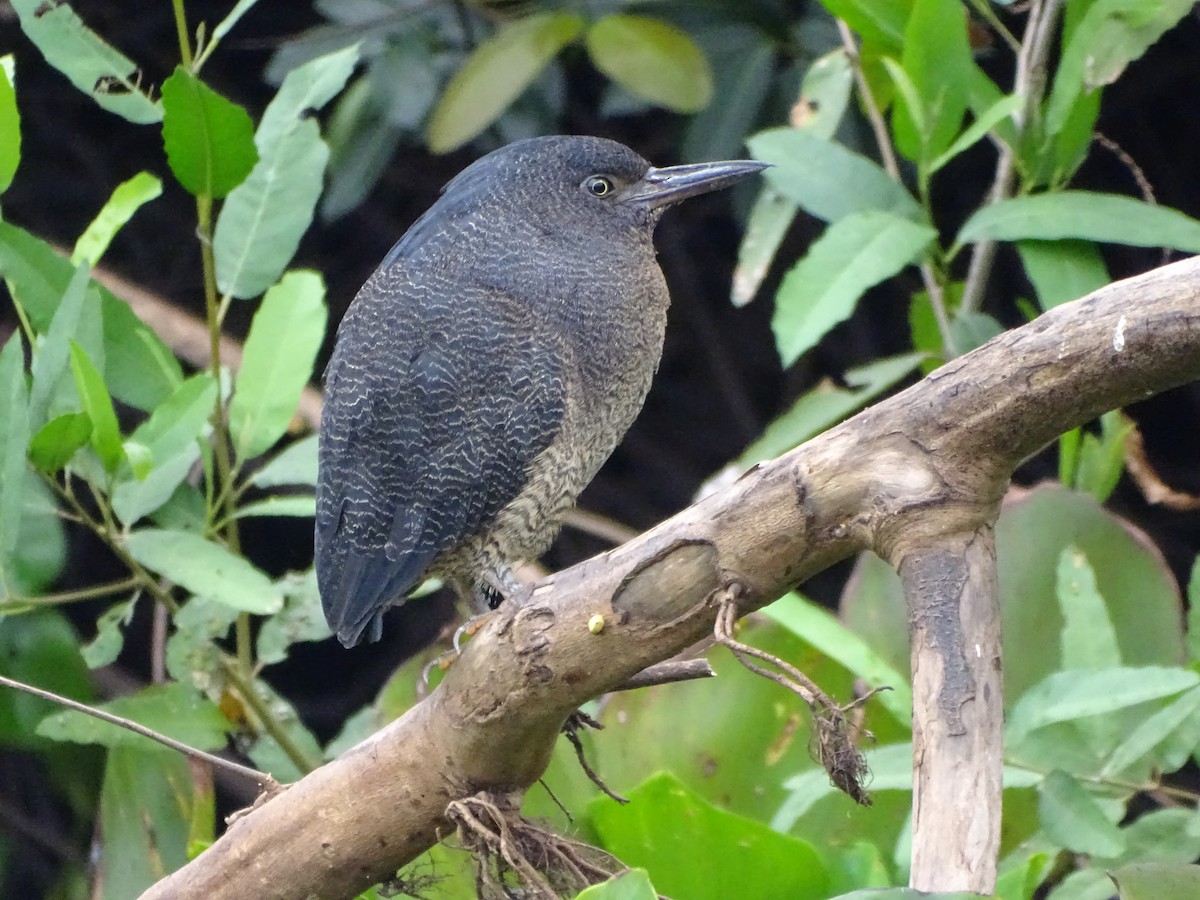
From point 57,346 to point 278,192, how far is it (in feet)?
1.36

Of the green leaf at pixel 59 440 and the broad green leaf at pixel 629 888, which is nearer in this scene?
the broad green leaf at pixel 629 888

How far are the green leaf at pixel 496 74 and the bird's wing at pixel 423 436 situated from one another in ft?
1.95

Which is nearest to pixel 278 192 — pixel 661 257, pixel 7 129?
pixel 7 129

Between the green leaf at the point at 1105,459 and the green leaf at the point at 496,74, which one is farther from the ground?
the green leaf at the point at 496,74

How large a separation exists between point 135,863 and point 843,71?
1.38m

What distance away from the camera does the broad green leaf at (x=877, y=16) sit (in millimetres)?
1669

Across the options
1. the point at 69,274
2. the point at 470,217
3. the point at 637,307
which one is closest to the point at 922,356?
the point at 637,307

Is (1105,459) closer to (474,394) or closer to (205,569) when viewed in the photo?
(474,394)

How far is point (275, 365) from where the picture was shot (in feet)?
5.66

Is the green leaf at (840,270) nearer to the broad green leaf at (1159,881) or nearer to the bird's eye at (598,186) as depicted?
the bird's eye at (598,186)

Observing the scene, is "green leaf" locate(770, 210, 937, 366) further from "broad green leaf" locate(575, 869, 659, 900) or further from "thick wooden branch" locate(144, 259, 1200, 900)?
"broad green leaf" locate(575, 869, 659, 900)

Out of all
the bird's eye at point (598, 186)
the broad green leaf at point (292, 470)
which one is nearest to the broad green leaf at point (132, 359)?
the broad green leaf at point (292, 470)

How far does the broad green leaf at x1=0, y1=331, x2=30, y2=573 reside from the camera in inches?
54.7

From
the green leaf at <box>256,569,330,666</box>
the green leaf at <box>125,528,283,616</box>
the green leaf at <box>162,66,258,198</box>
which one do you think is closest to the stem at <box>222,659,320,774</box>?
the green leaf at <box>256,569,330,666</box>
